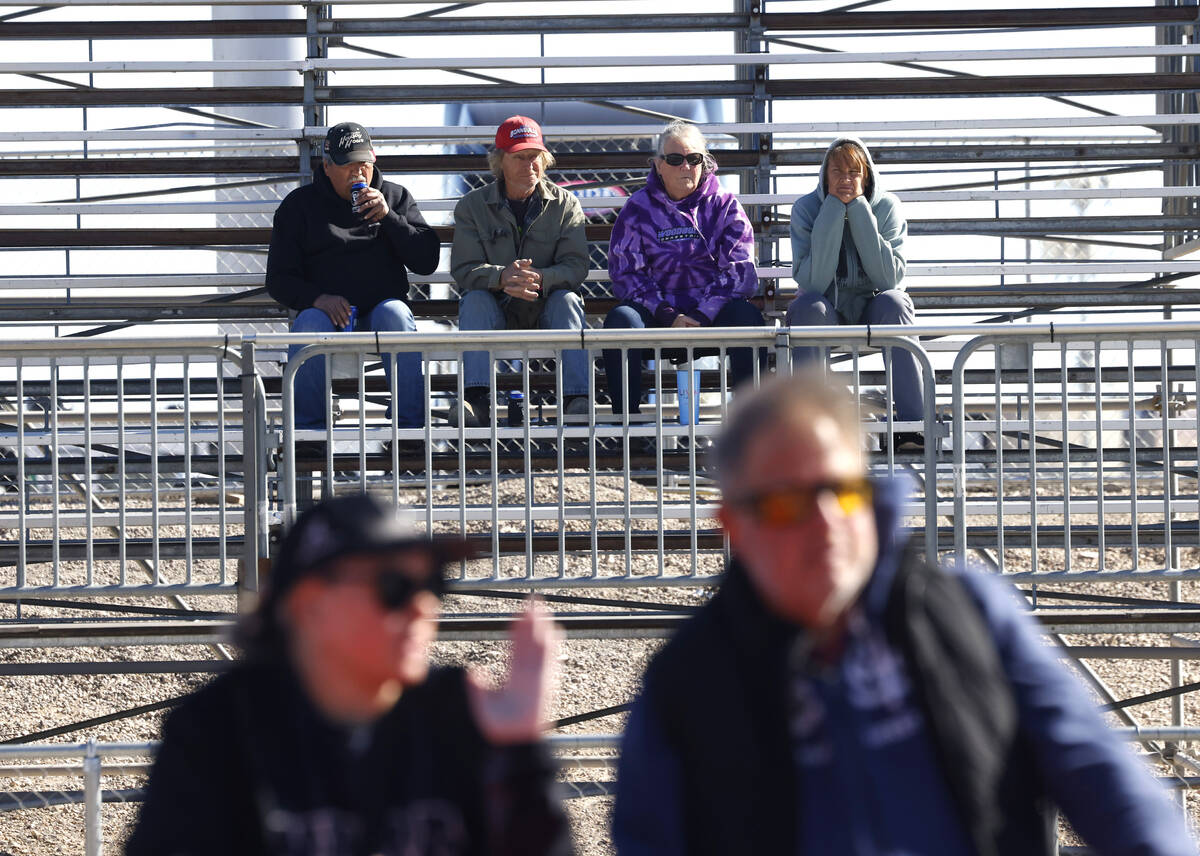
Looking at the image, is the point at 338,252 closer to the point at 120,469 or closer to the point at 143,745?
the point at 120,469

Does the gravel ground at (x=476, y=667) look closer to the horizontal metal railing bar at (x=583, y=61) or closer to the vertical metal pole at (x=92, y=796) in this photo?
the horizontal metal railing bar at (x=583, y=61)

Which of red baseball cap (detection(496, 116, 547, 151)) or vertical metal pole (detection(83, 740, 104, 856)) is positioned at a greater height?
red baseball cap (detection(496, 116, 547, 151))

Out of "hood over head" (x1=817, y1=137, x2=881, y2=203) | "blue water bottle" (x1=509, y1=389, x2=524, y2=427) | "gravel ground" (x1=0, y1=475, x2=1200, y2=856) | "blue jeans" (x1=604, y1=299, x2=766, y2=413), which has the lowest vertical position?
"gravel ground" (x1=0, y1=475, x2=1200, y2=856)

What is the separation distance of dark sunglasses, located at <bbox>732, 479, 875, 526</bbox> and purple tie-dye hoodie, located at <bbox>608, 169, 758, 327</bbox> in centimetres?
493

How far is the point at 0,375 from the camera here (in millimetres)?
8945

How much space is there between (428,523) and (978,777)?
398cm

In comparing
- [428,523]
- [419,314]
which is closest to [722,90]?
[419,314]

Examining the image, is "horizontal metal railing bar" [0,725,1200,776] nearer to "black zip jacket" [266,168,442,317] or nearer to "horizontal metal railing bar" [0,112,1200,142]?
"black zip jacket" [266,168,442,317]

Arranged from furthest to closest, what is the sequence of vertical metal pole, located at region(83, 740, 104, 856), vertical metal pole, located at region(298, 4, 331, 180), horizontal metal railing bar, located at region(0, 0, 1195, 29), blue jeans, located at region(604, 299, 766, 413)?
horizontal metal railing bar, located at region(0, 0, 1195, 29)
vertical metal pole, located at region(298, 4, 331, 180)
blue jeans, located at region(604, 299, 766, 413)
vertical metal pole, located at region(83, 740, 104, 856)

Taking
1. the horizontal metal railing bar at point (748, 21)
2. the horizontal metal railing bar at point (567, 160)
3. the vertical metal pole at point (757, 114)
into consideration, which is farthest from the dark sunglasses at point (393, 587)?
the horizontal metal railing bar at point (748, 21)

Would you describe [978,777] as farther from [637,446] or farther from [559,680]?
[559,680]

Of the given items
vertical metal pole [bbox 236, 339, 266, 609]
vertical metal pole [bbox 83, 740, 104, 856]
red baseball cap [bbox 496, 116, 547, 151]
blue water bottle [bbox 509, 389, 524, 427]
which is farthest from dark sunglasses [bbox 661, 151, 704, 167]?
vertical metal pole [bbox 83, 740, 104, 856]

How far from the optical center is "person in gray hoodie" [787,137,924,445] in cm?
662

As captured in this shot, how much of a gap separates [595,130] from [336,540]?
7.24 m
